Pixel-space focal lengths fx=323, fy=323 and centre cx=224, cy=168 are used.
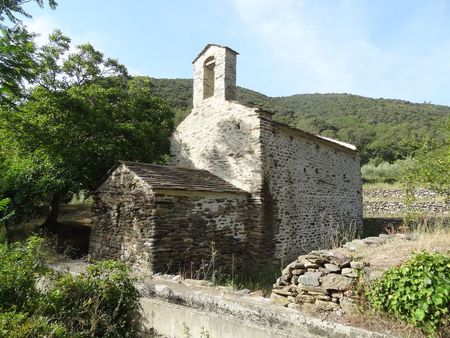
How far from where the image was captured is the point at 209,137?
38.2 ft

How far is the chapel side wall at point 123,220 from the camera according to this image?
8.14 m

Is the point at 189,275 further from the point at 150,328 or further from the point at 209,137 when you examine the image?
the point at 209,137

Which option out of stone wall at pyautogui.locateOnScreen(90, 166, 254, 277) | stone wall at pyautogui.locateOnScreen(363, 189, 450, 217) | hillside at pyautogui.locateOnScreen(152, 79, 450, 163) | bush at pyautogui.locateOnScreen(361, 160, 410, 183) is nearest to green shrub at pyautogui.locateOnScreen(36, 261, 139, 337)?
stone wall at pyautogui.locateOnScreen(90, 166, 254, 277)

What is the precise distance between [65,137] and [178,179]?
16.6ft

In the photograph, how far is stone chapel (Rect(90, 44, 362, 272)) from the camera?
328 inches

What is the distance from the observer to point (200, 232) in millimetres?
8812

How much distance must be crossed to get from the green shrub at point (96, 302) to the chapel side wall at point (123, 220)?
10.2ft

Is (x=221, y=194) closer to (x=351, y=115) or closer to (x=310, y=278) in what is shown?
(x=310, y=278)

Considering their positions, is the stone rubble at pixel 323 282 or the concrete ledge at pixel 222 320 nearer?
the concrete ledge at pixel 222 320

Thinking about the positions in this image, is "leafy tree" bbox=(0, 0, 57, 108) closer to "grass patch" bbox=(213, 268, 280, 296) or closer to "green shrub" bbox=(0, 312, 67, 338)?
"green shrub" bbox=(0, 312, 67, 338)

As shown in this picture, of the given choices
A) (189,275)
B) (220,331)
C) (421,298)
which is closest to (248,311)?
(220,331)

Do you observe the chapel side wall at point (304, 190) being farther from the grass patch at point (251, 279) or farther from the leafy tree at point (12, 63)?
the leafy tree at point (12, 63)

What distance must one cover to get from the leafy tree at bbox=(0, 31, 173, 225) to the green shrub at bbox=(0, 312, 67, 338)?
8529 mm

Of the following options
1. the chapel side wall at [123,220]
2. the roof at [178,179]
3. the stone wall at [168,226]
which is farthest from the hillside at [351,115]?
the chapel side wall at [123,220]
